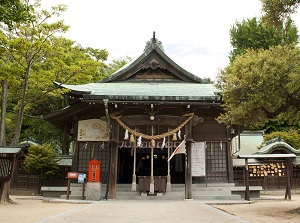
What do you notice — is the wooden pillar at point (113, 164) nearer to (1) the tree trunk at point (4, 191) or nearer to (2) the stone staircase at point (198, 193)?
(2) the stone staircase at point (198, 193)

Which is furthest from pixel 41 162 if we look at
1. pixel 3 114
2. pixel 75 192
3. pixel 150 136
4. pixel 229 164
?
pixel 229 164

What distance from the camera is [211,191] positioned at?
1527 centimetres

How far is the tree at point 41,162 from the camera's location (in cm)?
1775

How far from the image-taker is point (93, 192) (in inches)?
539

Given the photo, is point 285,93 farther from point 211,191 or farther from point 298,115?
point 211,191

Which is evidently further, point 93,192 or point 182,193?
point 182,193

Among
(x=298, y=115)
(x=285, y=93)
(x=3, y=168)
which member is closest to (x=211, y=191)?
(x=298, y=115)

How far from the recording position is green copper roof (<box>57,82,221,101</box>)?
Result: 46.7ft

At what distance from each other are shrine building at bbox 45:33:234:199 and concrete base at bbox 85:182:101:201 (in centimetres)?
64

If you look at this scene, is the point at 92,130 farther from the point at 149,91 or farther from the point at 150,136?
the point at 149,91

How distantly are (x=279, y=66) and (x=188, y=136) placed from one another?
6678 millimetres

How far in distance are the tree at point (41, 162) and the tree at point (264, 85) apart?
40.7 ft

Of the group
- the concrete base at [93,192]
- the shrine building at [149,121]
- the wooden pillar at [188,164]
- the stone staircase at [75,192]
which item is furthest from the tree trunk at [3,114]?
the wooden pillar at [188,164]

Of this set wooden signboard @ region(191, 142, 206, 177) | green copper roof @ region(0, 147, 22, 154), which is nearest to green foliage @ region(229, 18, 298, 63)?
wooden signboard @ region(191, 142, 206, 177)
